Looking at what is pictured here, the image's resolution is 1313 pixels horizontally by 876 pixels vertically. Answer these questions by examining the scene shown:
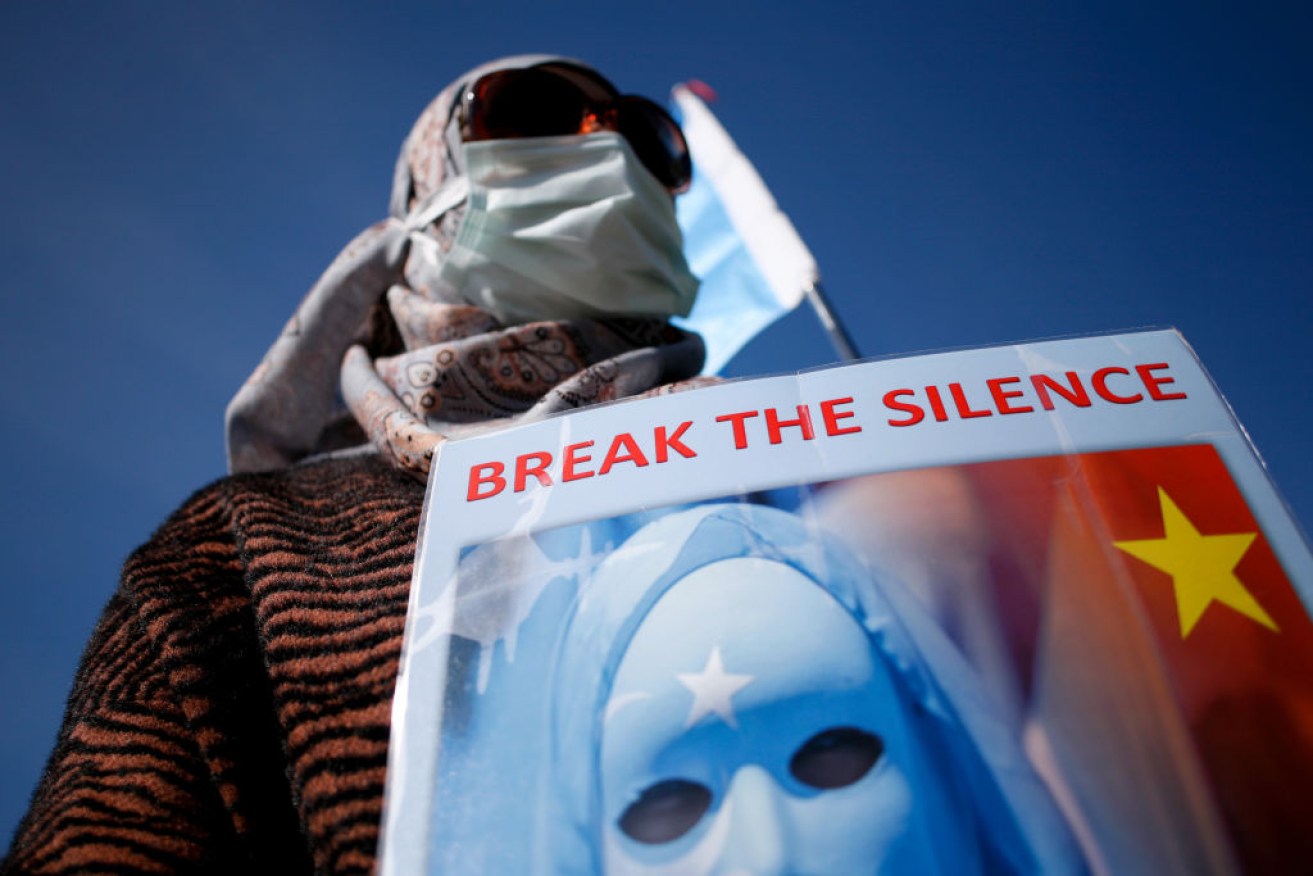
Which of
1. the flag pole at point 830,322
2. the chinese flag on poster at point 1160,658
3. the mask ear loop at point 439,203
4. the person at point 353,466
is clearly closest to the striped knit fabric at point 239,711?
the person at point 353,466

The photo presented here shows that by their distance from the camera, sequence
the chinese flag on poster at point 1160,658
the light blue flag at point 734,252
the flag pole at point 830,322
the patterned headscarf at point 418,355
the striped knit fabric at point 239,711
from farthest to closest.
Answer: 1. the light blue flag at point 734,252
2. the flag pole at point 830,322
3. the patterned headscarf at point 418,355
4. the striped knit fabric at point 239,711
5. the chinese flag on poster at point 1160,658

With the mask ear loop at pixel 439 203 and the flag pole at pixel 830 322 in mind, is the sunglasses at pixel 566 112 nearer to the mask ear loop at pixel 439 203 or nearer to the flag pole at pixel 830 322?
the mask ear loop at pixel 439 203

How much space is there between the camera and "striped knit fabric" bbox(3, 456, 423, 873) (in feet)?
1.32

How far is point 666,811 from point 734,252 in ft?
7.80

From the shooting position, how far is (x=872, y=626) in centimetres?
34

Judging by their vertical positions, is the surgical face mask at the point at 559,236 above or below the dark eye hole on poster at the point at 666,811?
above

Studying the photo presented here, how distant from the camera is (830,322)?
2.00m

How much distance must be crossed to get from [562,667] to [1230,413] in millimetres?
328

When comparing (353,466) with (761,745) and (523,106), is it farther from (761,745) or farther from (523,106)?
(761,745)

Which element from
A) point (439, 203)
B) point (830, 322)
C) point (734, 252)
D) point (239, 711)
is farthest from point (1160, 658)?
point (734, 252)

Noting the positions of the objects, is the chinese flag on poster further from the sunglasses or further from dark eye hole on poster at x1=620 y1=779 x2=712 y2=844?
the sunglasses

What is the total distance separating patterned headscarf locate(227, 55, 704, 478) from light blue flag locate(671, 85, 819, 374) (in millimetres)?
1137

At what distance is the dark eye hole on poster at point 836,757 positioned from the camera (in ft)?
1.00

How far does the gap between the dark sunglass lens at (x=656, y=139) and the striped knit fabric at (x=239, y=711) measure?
2.22 ft
